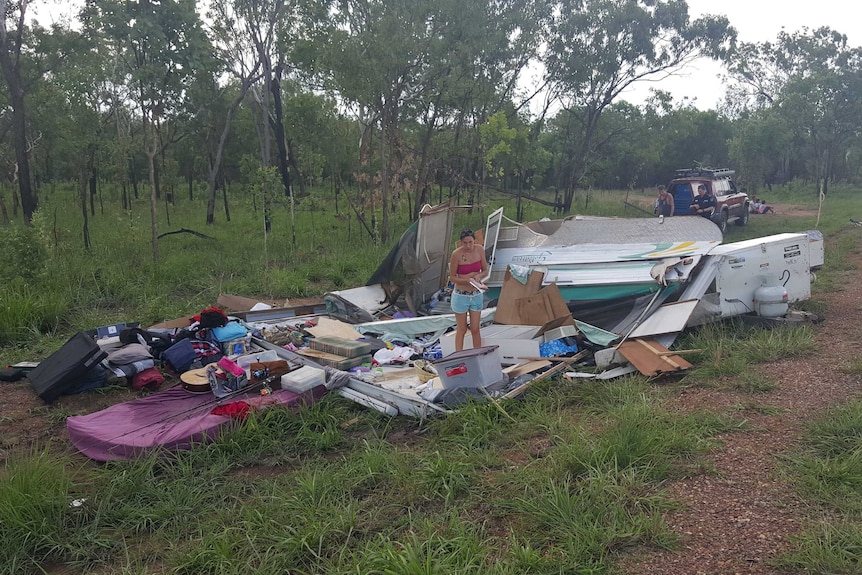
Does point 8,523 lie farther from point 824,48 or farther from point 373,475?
point 824,48

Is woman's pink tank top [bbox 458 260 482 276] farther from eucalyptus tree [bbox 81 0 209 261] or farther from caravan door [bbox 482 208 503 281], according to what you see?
eucalyptus tree [bbox 81 0 209 261]

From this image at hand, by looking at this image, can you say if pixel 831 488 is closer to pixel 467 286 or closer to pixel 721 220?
pixel 467 286

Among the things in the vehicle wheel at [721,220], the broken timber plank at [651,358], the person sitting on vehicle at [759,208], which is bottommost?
the broken timber plank at [651,358]

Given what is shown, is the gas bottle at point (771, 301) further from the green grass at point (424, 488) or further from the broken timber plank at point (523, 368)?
the broken timber plank at point (523, 368)

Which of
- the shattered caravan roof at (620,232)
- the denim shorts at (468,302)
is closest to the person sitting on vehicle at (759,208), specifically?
the shattered caravan roof at (620,232)

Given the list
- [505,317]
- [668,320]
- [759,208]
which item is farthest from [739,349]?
[759,208]

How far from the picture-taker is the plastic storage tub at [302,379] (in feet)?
16.6

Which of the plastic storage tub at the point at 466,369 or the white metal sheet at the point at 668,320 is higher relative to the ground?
the white metal sheet at the point at 668,320

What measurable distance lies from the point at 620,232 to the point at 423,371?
4.45 m

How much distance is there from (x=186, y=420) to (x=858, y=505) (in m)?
4.35

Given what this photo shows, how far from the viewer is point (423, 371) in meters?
5.76

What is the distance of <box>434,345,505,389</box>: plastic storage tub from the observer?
Answer: 4.93 meters

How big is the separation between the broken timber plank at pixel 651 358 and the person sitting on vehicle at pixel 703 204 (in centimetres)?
1011

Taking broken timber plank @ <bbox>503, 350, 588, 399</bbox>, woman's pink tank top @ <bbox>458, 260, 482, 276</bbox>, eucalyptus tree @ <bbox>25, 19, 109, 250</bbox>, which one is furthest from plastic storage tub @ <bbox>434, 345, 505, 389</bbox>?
eucalyptus tree @ <bbox>25, 19, 109, 250</bbox>
